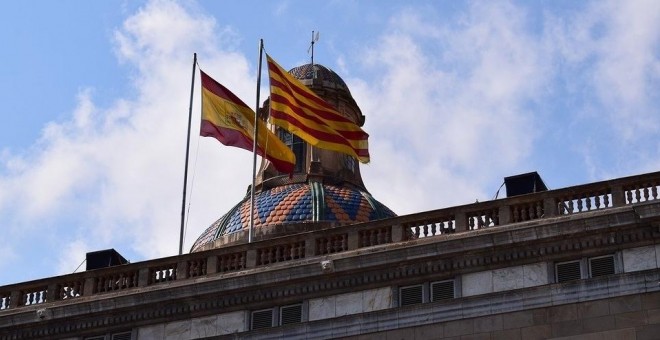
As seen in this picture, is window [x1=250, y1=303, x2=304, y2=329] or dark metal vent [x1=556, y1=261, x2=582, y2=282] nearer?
dark metal vent [x1=556, y1=261, x2=582, y2=282]

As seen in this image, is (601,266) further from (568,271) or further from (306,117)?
(306,117)

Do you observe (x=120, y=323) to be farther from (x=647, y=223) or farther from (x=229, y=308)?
(x=647, y=223)

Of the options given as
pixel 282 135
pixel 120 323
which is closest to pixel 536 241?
pixel 120 323

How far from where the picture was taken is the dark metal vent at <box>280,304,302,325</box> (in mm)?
40531

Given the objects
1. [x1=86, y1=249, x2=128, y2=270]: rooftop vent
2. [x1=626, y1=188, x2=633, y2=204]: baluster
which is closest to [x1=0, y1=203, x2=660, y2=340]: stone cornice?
[x1=626, y1=188, x2=633, y2=204]: baluster

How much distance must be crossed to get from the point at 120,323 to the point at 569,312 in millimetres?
11406

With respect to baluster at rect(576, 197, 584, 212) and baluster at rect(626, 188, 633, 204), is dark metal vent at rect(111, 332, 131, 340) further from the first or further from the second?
baluster at rect(626, 188, 633, 204)

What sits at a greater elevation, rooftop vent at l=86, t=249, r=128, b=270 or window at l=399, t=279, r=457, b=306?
rooftop vent at l=86, t=249, r=128, b=270

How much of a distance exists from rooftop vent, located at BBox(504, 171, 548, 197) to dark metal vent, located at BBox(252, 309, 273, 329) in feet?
24.8

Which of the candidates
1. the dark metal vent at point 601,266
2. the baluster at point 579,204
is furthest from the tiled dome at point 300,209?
the dark metal vent at point 601,266

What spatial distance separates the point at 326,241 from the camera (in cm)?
4188

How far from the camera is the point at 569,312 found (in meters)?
37.6

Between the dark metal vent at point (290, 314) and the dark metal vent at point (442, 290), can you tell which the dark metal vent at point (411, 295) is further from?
the dark metal vent at point (290, 314)

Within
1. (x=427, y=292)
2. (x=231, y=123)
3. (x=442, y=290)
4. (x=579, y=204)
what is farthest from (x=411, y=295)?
(x=231, y=123)
